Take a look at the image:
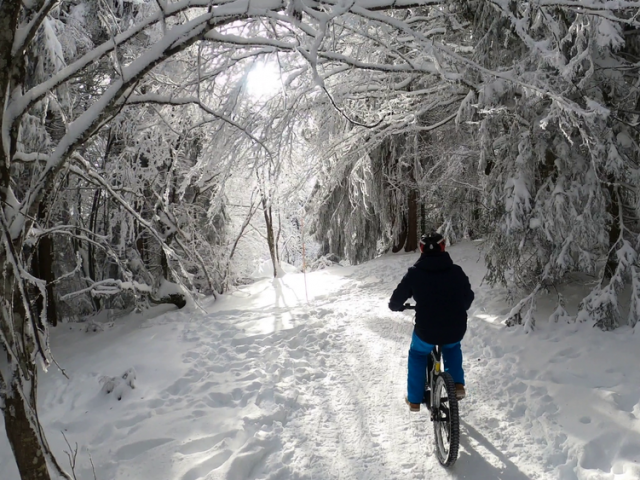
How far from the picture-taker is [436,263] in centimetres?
357

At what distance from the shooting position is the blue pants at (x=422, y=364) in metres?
3.61

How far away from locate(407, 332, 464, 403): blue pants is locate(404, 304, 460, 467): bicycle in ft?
0.22

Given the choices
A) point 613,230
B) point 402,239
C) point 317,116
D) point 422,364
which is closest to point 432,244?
point 422,364

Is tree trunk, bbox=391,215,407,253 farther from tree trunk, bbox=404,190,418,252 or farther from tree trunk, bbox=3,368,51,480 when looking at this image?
tree trunk, bbox=3,368,51,480

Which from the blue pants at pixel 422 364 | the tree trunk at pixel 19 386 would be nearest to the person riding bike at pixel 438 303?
the blue pants at pixel 422 364

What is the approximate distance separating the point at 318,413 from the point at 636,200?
441 cm

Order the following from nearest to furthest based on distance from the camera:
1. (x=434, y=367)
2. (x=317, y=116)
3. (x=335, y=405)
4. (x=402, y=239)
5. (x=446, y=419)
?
(x=446, y=419)
(x=434, y=367)
(x=335, y=405)
(x=317, y=116)
(x=402, y=239)

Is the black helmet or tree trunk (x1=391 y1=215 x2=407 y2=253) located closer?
the black helmet

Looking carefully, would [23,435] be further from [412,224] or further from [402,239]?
[402,239]

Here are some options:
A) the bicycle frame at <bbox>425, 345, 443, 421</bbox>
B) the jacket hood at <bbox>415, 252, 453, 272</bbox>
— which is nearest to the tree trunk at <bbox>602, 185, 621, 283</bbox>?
the jacket hood at <bbox>415, 252, 453, 272</bbox>

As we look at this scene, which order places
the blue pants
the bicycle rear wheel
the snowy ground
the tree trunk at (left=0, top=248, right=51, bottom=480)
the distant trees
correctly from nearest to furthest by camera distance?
the tree trunk at (left=0, top=248, right=51, bottom=480), the bicycle rear wheel, the snowy ground, the blue pants, the distant trees

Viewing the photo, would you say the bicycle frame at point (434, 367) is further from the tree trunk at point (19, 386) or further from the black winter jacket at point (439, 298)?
the tree trunk at point (19, 386)

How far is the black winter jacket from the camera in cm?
350

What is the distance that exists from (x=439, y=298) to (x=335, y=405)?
1808 millimetres
